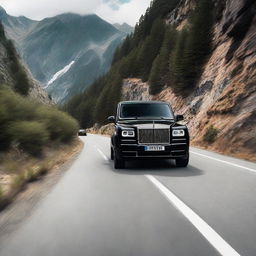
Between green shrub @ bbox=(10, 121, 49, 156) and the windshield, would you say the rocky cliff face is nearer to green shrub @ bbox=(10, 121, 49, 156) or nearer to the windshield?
the windshield

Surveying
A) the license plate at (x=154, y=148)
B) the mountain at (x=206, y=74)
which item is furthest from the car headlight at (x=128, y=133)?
the mountain at (x=206, y=74)

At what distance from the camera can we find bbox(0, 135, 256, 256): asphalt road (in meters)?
4.16

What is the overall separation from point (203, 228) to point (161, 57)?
6228 cm

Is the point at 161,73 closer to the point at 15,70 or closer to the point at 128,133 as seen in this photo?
the point at 15,70

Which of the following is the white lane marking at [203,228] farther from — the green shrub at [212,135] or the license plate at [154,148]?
the green shrub at [212,135]

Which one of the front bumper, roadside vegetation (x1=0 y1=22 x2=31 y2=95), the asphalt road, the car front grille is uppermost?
the asphalt road

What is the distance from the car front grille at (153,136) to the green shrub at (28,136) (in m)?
4.28

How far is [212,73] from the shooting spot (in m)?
38.8

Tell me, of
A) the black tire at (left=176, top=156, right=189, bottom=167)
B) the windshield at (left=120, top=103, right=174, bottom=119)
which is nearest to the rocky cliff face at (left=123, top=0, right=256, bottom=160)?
the windshield at (left=120, top=103, right=174, bottom=119)

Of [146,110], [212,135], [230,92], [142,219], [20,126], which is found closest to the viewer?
[142,219]

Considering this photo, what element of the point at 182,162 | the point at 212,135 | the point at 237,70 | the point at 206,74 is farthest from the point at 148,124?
the point at 206,74

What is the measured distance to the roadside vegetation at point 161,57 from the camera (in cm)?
4481

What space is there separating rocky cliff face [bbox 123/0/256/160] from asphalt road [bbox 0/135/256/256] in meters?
8.08

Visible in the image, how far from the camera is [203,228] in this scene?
489 cm
